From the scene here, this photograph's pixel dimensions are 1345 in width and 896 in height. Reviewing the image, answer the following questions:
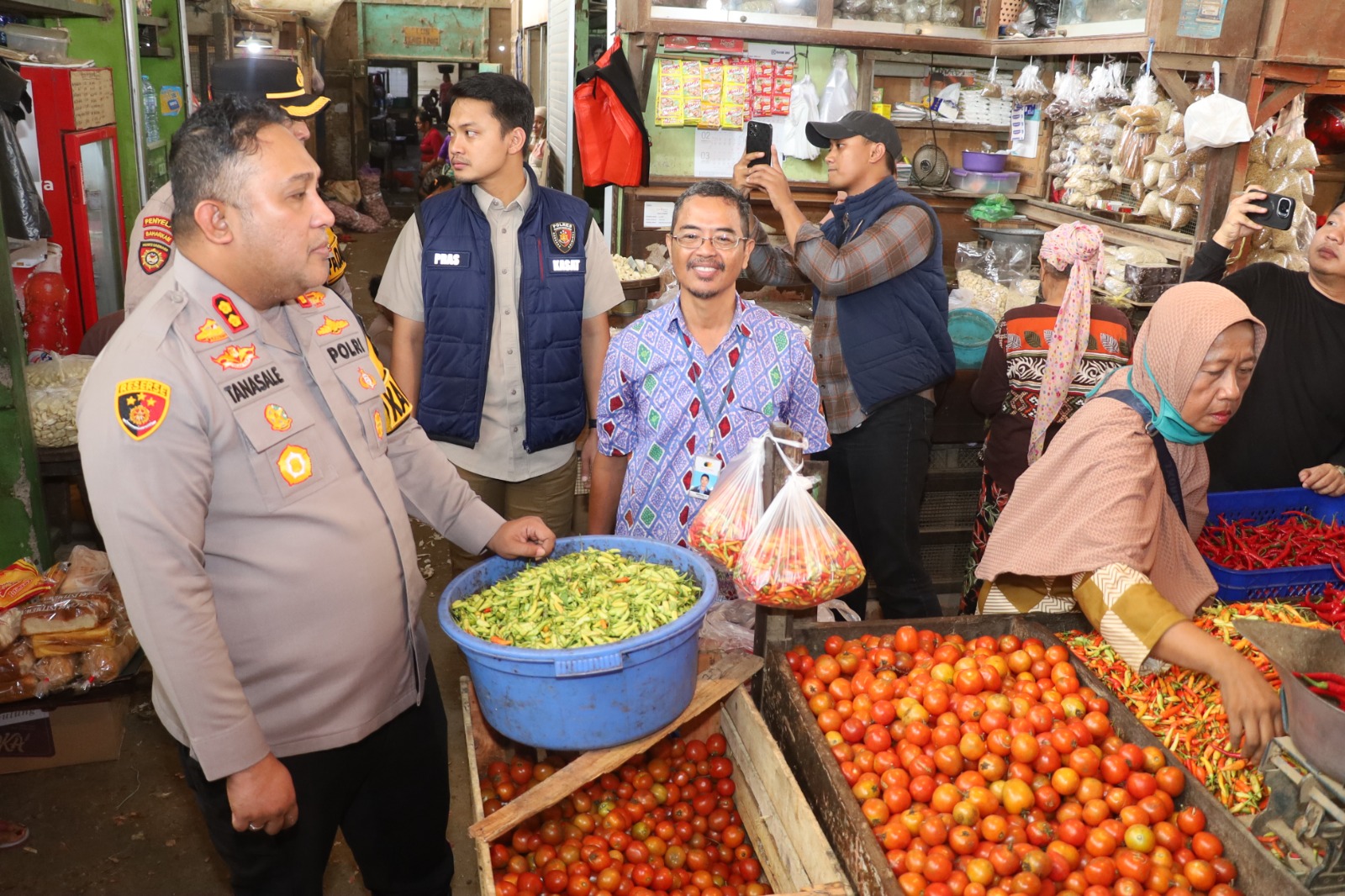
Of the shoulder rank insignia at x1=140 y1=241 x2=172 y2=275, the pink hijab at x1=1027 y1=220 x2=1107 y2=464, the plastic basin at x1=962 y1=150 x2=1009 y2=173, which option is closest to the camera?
the shoulder rank insignia at x1=140 y1=241 x2=172 y2=275

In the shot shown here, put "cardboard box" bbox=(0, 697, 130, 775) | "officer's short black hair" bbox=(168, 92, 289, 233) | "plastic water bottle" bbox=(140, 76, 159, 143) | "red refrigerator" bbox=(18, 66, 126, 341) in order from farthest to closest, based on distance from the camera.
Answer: "plastic water bottle" bbox=(140, 76, 159, 143), "red refrigerator" bbox=(18, 66, 126, 341), "cardboard box" bbox=(0, 697, 130, 775), "officer's short black hair" bbox=(168, 92, 289, 233)

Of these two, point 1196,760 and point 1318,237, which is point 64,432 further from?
point 1318,237

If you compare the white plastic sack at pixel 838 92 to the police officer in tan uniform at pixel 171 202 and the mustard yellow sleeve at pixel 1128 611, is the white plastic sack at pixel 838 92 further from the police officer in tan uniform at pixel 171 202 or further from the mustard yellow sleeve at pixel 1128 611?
the mustard yellow sleeve at pixel 1128 611

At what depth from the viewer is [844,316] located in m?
3.69

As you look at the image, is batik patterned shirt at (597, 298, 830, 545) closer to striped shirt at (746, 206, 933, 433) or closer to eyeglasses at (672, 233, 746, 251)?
eyeglasses at (672, 233, 746, 251)

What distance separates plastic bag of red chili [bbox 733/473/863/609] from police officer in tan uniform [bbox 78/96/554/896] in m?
0.74

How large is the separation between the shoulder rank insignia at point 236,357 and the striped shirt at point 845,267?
6.46 ft

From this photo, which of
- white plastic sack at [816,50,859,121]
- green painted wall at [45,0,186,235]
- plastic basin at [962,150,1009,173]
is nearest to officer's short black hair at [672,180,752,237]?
white plastic sack at [816,50,859,121]

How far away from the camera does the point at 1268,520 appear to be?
317 centimetres

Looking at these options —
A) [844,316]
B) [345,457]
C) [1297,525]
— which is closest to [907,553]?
[844,316]

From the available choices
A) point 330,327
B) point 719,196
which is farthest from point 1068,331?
point 330,327

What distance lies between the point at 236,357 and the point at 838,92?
15.6 ft

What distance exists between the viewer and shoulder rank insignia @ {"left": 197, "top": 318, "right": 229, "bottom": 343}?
1741mm

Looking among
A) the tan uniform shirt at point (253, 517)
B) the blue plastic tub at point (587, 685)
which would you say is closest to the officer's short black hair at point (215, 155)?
the tan uniform shirt at point (253, 517)
